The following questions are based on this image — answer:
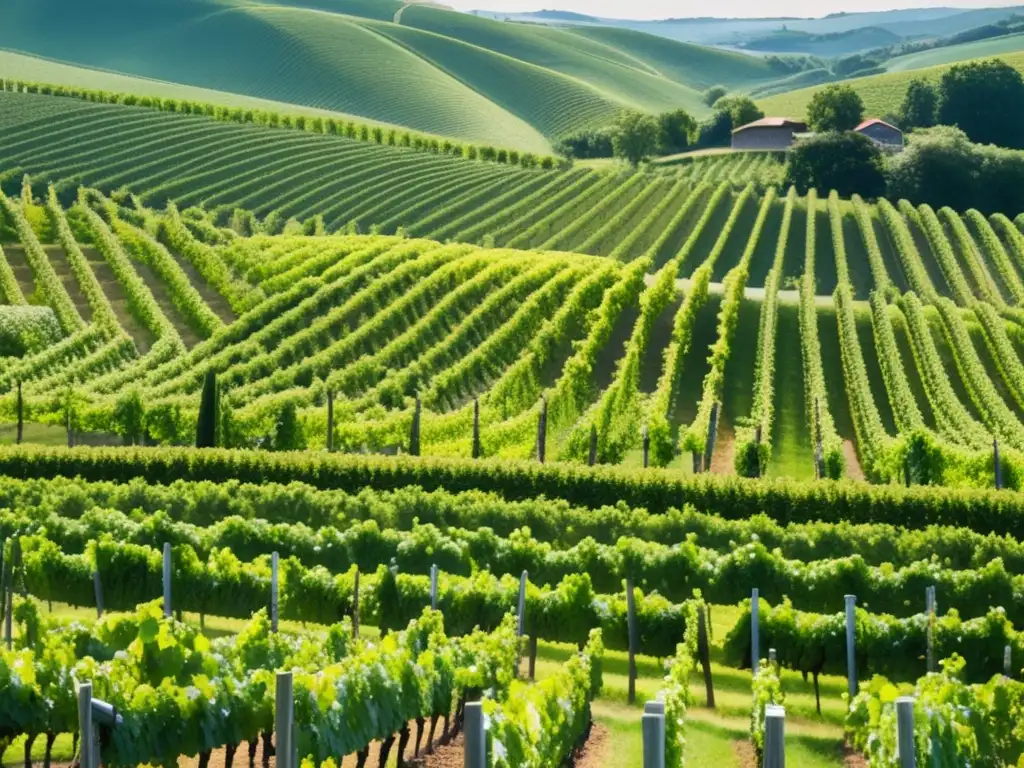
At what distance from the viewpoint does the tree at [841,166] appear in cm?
9444

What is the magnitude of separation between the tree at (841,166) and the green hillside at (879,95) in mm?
42049

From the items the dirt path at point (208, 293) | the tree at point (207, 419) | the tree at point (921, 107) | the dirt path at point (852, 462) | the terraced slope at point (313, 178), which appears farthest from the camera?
the tree at point (921, 107)

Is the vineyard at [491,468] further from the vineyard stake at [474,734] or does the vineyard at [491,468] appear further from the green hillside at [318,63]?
the green hillside at [318,63]

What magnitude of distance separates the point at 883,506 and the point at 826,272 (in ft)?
141

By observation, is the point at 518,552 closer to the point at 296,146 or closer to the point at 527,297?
the point at 527,297

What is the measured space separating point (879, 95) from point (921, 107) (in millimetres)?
22918

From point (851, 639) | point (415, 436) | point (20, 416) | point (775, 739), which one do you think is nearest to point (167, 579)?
point (851, 639)

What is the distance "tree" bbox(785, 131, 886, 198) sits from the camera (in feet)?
310

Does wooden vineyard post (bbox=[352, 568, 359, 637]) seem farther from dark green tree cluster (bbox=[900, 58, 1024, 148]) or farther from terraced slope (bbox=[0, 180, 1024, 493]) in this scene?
dark green tree cluster (bbox=[900, 58, 1024, 148])

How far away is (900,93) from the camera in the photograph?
14862 cm

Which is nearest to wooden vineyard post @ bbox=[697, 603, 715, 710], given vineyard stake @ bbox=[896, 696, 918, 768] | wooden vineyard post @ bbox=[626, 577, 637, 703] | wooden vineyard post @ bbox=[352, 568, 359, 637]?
wooden vineyard post @ bbox=[626, 577, 637, 703]

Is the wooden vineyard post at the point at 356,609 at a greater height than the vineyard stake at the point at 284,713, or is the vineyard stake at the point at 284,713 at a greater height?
the vineyard stake at the point at 284,713

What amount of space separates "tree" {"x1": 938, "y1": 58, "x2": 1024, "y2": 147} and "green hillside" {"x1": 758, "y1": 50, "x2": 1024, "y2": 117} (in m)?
11.2

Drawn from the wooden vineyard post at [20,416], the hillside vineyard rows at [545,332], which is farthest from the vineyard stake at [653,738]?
the wooden vineyard post at [20,416]
